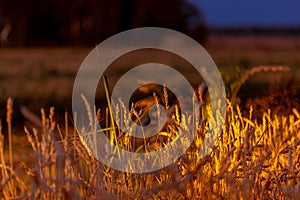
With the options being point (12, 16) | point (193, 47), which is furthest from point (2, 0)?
point (193, 47)

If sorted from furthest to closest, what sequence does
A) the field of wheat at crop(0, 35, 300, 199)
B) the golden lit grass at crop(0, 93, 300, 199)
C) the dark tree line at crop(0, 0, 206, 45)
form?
1. the dark tree line at crop(0, 0, 206, 45)
2. the golden lit grass at crop(0, 93, 300, 199)
3. the field of wheat at crop(0, 35, 300, 199)

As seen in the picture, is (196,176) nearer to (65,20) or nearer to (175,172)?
(175,172)

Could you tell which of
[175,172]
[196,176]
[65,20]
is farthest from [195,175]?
[65,20]

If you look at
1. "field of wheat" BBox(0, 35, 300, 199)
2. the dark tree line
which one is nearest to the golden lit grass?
"field of wheat" BBox(0, 35, 300, 199)

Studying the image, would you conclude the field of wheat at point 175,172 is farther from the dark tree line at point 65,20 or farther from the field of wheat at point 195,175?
the dark tree line at point 65,20

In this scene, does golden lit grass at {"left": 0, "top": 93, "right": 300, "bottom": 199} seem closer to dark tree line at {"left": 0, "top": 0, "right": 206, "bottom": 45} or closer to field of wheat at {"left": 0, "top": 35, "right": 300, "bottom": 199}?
field of wheat at {"left": 0, "top": 35, "right": 300, "bottom": 199}

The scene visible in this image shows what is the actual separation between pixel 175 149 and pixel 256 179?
0.44 meters

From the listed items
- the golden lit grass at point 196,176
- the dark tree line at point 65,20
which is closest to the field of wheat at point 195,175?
the golden lit grass at point 196,176

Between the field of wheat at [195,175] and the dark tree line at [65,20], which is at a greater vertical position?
the dark tree line at [65,20]

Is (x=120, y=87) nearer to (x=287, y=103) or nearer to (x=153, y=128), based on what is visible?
(x=287, y=103)

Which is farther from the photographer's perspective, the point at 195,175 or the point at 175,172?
the point at 195,175

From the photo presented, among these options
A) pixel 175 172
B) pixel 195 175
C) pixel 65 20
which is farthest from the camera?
pixel 65 20

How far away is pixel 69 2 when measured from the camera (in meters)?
26.3

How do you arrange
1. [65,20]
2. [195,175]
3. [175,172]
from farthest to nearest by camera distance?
[65,20] → [195,175] → [175,172]
